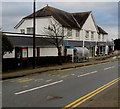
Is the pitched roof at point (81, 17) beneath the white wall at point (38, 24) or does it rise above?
above

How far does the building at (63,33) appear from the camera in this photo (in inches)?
1002

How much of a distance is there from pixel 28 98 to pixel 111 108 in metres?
3.67

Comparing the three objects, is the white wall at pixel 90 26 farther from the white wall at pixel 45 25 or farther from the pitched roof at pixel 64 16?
the pitched roof at pixel 64 16

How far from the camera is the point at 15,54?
79.0 ft

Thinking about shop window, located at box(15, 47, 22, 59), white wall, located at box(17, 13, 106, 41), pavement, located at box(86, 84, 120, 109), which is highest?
white wall, located at box(17, 13, 106, 41)

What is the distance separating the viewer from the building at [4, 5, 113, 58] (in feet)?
83.5

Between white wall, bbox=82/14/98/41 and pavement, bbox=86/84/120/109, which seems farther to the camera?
white wall, bbox=82/14/98/41

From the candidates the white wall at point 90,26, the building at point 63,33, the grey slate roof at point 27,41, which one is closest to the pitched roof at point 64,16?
the building at point 63,33

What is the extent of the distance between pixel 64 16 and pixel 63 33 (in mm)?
9508

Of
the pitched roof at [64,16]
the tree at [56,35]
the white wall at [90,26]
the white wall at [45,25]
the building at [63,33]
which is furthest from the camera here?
the white wall at [90,26]

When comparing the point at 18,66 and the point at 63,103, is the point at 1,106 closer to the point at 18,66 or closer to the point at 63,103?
the point at 63,103

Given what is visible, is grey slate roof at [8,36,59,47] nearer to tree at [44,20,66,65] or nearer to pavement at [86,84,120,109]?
tree at [44,20,66,65]

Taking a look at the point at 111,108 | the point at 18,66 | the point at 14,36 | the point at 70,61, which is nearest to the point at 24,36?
the point at 14,36

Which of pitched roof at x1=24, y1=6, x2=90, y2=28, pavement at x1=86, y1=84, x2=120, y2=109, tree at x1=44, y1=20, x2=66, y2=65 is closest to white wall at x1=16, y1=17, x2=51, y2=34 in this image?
pitched roof at x1=24, y1=6, x2=90, y2=28
